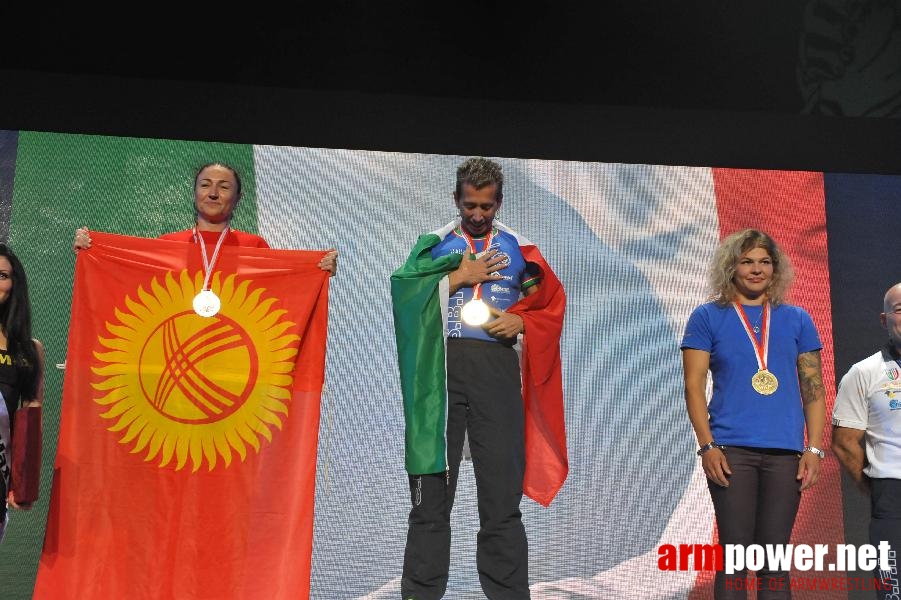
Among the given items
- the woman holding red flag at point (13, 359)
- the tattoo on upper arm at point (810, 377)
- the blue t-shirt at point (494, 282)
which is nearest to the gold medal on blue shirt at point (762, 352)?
the tattoo on upper arm at point (810, 377)

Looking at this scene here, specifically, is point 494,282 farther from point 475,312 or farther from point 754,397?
point 754,397

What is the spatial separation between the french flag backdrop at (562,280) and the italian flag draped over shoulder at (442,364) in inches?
32.5

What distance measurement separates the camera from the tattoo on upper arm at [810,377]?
9.70 feet

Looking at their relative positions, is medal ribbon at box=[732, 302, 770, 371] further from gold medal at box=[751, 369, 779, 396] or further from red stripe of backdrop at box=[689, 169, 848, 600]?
red stripe of backdrop at box=[689, 169, 848, 600]

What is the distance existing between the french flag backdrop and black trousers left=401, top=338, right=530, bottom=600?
93cm

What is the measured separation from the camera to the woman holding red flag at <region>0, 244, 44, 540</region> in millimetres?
2693

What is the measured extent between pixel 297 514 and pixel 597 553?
1407 mm

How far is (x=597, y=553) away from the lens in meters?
3.85

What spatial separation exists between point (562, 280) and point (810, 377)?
1.30m

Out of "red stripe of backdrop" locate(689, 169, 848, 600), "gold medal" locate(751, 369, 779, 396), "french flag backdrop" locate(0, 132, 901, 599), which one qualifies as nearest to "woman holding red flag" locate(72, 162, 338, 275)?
"french flag backdrop" locate(0, 132, 901, 599)

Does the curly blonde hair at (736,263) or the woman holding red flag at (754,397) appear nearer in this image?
the woman holding red flag at (754,397)

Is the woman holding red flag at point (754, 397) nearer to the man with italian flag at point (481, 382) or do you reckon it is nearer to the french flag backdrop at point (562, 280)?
the man with italian flag at point (481, 382)

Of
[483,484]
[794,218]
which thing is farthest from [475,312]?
[794,218]

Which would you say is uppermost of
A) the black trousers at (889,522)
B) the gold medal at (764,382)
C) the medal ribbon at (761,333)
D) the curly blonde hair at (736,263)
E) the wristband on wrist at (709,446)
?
the curly blonde hair at (736,263)
